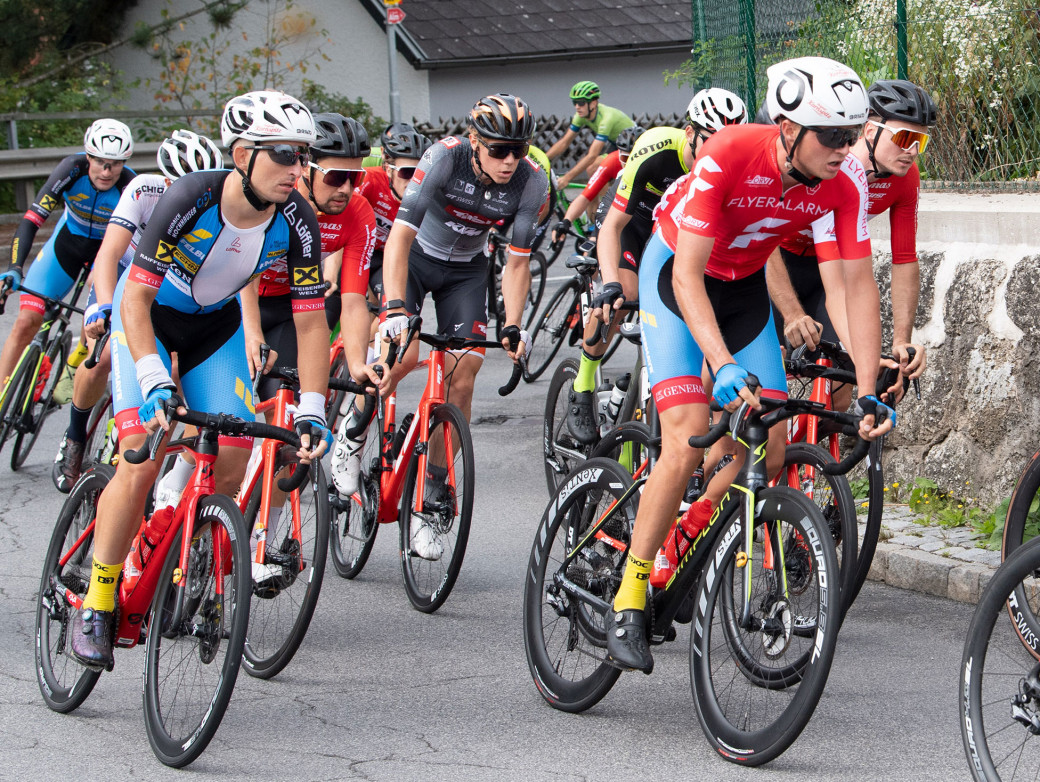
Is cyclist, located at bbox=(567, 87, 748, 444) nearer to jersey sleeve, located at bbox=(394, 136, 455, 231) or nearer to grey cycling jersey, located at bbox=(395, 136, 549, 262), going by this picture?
grey cycling jersey, located at bbox=(395, 136, 549, 262)

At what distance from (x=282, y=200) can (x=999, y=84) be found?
4876mm

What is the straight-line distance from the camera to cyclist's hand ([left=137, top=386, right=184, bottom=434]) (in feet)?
14.5

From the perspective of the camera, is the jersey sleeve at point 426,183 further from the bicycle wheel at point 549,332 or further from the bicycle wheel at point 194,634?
the bicycle wheel at point 549,332

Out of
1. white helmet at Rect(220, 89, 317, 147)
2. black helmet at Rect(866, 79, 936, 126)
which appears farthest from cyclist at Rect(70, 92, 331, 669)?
black helmet at Rect(866, 79, 936, 126)

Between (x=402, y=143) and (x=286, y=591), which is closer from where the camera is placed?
(x=286, y=591)

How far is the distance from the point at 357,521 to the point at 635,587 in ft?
8.19

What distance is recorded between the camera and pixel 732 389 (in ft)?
13.5

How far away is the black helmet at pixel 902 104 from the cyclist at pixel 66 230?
192 inches

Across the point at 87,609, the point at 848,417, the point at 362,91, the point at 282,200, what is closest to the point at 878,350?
the point at 848,417

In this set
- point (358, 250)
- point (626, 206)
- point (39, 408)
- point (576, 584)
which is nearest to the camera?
point (576, 584)

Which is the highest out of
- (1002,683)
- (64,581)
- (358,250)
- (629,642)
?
(358,250)

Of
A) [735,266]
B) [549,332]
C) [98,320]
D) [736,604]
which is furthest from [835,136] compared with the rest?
[549,332]

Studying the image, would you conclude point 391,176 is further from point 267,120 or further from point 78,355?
point 267,120

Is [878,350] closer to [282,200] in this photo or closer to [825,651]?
[825,651]
